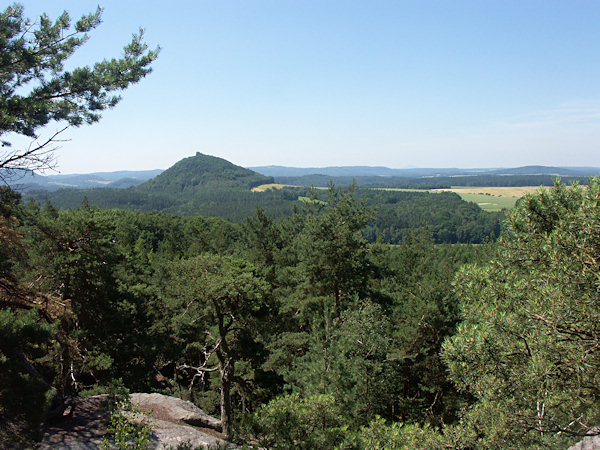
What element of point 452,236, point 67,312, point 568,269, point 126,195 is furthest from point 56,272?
point 126,195

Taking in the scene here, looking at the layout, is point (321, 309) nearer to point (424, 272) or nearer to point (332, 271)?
point (332, 271)

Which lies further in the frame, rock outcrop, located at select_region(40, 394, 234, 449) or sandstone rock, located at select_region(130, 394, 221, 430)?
sandstone rock, located at select_region(130, 394, 221, 430)

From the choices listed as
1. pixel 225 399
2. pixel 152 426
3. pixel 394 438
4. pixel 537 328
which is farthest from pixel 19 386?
pixel 537 328

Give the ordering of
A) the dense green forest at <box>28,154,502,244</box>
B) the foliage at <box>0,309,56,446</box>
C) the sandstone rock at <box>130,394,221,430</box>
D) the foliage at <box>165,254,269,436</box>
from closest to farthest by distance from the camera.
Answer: the foliage at <box>0,309,56,446</box> → the sandstone rock at <box>130,394,221,430</box> → the foliage at <box>165,254,269,436</box> → the dense green forest at <box>28,154,502,244</box>

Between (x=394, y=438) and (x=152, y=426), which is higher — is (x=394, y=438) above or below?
below

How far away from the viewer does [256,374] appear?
1764 centimetres

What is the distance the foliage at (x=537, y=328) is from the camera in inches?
177

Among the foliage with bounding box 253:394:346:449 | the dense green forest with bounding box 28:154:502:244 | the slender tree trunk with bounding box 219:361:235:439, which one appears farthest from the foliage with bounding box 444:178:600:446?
the dense green forest with bounding box 28:154:502:244

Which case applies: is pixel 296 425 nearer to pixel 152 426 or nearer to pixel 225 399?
pixel 152 426

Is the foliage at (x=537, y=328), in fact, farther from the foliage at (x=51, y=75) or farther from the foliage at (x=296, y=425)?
the foliage at (x=51, y=75)

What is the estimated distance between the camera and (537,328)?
467cm

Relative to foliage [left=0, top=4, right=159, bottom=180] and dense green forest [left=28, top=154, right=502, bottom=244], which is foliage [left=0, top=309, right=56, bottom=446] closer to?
foliage [left=0, top=4, right=159, bottom=180]

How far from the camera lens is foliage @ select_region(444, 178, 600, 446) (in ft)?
14.7

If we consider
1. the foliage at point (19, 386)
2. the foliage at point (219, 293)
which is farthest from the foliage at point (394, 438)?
the foliage at point (219, 293)
